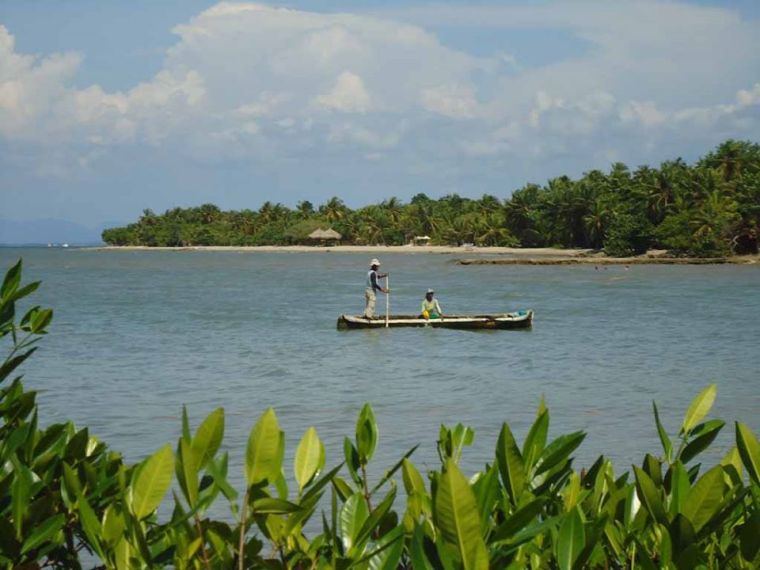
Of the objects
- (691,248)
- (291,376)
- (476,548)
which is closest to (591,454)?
(291,376)

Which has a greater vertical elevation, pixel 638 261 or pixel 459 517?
pixel 459 517

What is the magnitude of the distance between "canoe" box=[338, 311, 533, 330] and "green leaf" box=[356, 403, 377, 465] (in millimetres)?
26150

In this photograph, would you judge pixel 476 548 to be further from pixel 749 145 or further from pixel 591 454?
pixel 749 145

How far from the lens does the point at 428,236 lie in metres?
140

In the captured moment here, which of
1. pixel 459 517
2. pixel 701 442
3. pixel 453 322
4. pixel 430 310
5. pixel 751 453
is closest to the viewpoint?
pixel 459 517

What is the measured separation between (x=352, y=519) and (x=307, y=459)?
0.21 m

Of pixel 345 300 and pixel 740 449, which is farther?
pixel 345 300

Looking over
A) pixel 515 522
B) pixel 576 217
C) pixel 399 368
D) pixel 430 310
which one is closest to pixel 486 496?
pixel 515 522

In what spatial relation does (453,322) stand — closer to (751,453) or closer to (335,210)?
(751,453)

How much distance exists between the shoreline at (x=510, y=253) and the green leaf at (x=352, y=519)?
261ft

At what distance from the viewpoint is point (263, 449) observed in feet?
6.25

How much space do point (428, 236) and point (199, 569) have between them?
138301 millimetres

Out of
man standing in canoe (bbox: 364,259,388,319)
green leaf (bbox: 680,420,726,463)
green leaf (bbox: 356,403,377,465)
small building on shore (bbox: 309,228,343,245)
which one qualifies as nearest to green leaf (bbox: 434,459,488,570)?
green leaf (bbox: 356,403,377,465)

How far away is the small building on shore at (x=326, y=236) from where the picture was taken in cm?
14225
